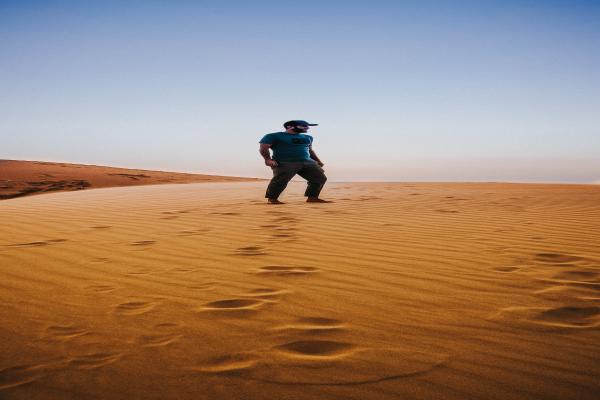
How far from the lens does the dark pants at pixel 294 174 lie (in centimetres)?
730

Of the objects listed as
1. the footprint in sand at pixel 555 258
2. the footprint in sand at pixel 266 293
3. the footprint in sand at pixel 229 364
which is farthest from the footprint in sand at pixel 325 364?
the footprint in sand at pixel 555 258

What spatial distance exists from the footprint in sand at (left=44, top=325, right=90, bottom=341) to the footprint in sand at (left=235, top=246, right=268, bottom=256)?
1439 mm

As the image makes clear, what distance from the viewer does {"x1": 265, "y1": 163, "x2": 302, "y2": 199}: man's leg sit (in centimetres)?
729

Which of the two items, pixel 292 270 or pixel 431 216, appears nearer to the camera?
pixel 292 270

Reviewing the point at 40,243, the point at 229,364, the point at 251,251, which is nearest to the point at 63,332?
the point at 229,364

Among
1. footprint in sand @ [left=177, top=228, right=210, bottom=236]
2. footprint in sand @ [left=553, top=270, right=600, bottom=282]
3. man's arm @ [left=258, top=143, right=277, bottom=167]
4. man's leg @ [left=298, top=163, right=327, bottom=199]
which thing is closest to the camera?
footprint in sand @ [left=553, top=270, right=600, bottom=282]

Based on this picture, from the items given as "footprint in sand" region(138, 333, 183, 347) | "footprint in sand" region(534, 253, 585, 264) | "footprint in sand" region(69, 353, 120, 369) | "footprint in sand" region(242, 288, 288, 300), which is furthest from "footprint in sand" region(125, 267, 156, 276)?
"footprint in sand" region(534, 253, 585, 264)

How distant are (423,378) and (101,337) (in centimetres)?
114

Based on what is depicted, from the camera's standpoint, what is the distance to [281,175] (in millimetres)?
7312

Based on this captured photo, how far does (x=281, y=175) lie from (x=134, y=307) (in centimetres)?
553

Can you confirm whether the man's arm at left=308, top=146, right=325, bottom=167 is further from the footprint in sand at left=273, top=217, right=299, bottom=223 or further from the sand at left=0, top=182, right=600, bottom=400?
the sand at left=0, top=182, right=600, bottom=400

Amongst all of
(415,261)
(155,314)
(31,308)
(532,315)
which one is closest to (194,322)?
(155,314)

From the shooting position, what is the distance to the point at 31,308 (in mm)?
1864

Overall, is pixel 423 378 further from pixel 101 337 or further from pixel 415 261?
pixel 415 261
